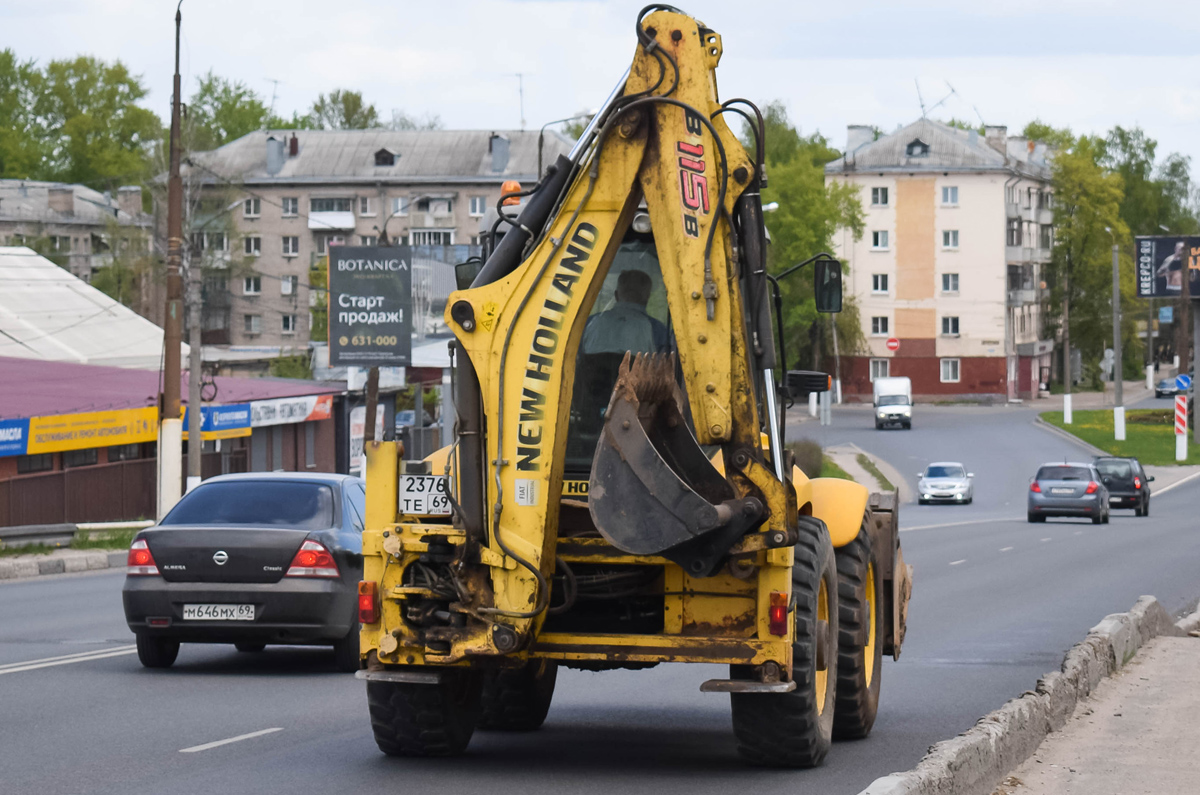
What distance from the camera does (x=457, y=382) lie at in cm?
802

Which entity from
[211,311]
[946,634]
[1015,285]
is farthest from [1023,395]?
[946,634]

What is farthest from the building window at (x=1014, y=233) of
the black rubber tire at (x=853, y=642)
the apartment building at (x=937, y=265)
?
the black rubber tire at (x=853, y=642)

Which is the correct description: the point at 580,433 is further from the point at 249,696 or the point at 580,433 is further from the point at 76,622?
the point at 76,622

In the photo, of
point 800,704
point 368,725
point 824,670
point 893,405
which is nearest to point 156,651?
point 368,725

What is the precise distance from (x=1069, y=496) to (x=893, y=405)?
129 feet

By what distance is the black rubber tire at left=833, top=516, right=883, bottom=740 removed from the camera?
9.27 m

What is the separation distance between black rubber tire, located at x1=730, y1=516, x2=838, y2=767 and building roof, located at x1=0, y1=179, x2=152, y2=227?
91.6 m

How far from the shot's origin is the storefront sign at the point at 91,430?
35831 millimetres

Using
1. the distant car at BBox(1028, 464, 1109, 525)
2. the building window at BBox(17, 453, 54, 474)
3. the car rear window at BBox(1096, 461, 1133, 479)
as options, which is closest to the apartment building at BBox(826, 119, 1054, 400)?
the car rear window at BBox(1096, 461, 1133, 479)

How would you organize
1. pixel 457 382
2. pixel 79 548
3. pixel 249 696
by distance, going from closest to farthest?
pixel 457 382 < pixel 249 696 < pixel 79 548

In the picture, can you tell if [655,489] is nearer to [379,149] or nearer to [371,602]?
[371,602]

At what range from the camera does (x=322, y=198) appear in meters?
100

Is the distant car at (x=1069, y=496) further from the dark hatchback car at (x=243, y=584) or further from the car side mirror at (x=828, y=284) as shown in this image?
the car side mirror at (x=828, y=284)

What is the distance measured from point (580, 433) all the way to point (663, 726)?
2790 mm
